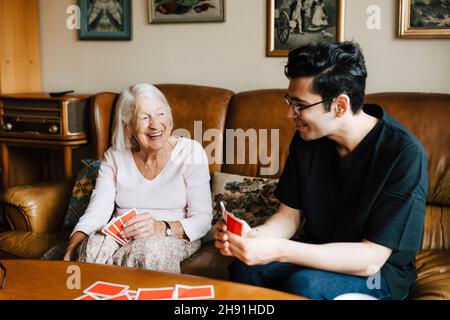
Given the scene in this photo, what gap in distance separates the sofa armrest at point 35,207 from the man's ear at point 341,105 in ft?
5.19

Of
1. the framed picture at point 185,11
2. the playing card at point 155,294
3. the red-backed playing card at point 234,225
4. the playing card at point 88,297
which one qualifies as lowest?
the playing card at point 88,297

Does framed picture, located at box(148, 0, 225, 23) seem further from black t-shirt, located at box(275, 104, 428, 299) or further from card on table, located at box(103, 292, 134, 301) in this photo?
card on table, located at box(103, 292, 134, 301)

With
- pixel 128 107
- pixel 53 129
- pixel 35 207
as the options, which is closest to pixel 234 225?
pixel 128 107

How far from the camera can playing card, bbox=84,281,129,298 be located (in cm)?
148

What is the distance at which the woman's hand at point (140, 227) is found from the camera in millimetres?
2029

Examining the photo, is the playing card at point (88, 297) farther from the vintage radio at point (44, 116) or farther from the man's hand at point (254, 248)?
the vintage radio at point (44, 116)

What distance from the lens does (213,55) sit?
314cm

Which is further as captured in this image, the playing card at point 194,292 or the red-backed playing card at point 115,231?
the red-backed playing card at point 115,231

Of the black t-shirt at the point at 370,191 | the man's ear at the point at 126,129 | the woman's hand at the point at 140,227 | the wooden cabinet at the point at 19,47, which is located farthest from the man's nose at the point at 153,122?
the wooden cabinet at the point at 19,47

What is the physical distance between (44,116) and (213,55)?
107 cm

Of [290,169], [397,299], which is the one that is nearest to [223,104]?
A: [290,169]

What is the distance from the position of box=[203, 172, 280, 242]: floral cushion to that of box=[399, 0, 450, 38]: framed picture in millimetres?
1017
